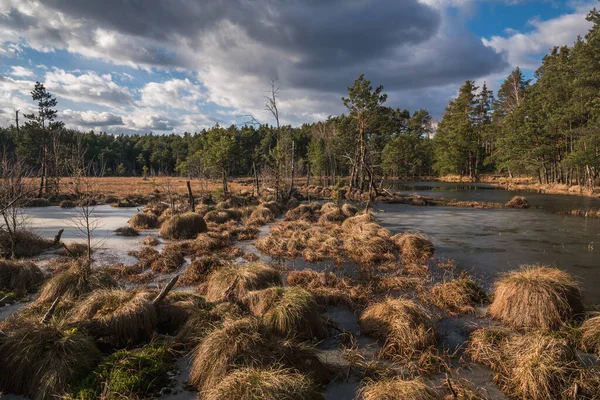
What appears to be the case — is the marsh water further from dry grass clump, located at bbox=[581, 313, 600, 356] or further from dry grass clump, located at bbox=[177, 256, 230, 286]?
dry grass clump, located at bbox=[177, 256, 230, 286]

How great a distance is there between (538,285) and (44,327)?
950 centimetres

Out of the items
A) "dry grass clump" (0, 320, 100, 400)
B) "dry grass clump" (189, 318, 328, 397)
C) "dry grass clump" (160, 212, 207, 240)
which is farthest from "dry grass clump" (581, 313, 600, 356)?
"dry grass clump" (160, 212, 207, 240)

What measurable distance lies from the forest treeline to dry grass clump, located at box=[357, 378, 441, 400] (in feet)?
31.3

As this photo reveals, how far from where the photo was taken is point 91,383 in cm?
457

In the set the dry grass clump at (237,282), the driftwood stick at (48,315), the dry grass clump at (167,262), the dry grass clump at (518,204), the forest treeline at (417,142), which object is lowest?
the dry grass clump at (167,262)

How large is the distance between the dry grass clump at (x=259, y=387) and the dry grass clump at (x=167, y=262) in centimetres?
764

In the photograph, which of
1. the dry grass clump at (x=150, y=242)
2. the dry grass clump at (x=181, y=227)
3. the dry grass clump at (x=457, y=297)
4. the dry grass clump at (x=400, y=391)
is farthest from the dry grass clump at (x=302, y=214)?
the dry grass clump at (x=400, y=391)

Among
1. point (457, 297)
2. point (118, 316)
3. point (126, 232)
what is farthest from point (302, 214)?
point (118, 316)

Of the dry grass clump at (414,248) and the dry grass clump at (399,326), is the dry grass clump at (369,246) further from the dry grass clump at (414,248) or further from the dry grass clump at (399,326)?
the dry grass clump at (399,326)

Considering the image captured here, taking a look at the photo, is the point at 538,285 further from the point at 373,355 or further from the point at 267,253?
the point at 267,253

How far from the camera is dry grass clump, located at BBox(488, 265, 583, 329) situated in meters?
6.80

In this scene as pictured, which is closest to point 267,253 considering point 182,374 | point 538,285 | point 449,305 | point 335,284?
point 335,284

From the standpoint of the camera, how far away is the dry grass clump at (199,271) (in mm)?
9930

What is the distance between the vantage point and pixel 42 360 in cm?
473
